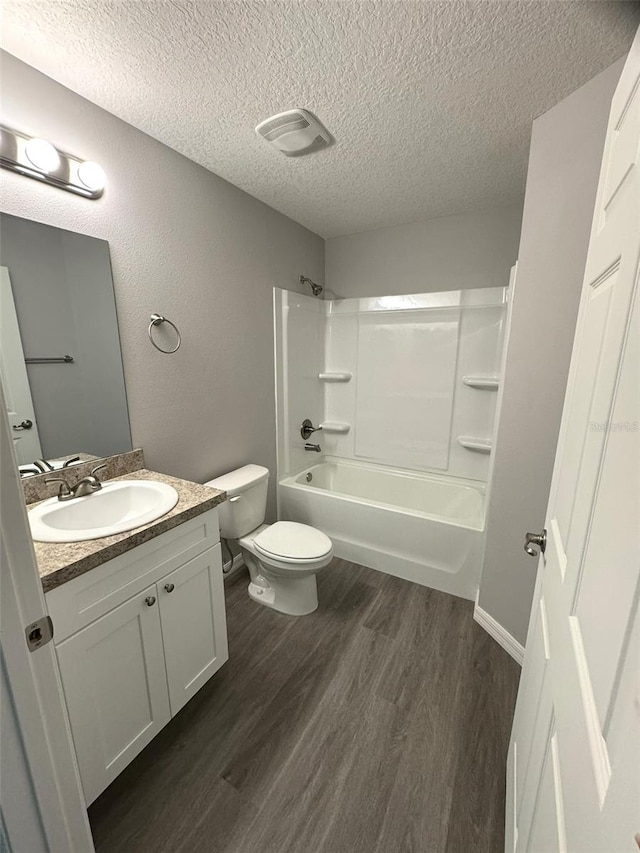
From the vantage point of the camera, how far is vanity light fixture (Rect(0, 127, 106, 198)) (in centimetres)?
111

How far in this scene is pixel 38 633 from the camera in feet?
1.95

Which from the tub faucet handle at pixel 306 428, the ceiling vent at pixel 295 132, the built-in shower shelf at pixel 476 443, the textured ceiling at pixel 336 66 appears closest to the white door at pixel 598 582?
the textured ceiling at pixel 336 66

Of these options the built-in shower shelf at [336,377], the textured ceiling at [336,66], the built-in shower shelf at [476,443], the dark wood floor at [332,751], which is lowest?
the dark wood floor at [332,751]

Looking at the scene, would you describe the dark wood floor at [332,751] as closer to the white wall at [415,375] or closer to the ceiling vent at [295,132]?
the white wall at [415,375]

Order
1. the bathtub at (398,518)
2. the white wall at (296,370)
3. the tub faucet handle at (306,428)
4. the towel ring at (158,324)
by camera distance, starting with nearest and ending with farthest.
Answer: the towel ring at (158,324) → the bathtub at (398,518) → the white wall at (296,370) → the tub faucet handle at (306,428)

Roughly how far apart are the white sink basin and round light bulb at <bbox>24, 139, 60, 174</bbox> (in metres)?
1.15

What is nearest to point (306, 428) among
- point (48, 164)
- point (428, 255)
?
point (428, 255)

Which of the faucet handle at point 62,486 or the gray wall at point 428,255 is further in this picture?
the gray wall at point 428,255

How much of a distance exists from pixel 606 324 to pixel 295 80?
1305 mm

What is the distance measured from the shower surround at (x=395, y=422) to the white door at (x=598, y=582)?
1262 mm

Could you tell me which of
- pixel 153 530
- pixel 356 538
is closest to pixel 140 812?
pixel 153 530

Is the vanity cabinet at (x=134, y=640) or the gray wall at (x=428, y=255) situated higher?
the gray wall at (x=428, y=255)

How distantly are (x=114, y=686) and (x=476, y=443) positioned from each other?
2.34m

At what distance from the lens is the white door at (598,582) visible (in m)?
0.40
